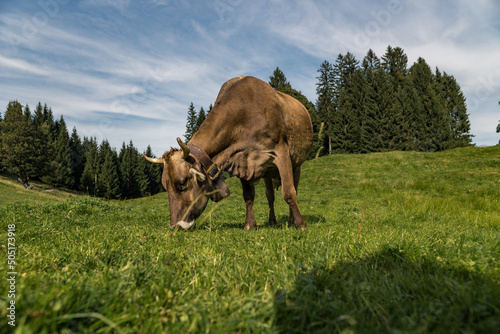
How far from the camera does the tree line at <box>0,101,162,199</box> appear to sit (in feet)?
195

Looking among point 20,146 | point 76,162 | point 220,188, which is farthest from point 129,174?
point 220,188

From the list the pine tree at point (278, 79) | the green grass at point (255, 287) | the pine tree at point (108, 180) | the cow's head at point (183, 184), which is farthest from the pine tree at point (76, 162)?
the green grass at point (255, 287)

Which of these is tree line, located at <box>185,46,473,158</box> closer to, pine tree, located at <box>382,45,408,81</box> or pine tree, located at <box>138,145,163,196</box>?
pine tree, located at <box>382,45,408,81</box>

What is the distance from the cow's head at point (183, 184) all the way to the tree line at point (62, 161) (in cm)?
5144

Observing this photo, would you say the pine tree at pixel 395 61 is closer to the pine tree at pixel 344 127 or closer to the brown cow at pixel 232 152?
the pine tree at pixel 344 127

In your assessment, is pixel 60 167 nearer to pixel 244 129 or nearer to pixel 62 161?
pixel 62 161

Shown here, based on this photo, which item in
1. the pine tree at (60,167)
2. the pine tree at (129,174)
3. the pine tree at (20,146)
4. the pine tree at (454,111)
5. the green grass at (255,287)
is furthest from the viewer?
the pine tree at (129,174)

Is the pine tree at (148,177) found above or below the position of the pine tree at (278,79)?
below

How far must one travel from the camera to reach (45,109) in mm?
86125

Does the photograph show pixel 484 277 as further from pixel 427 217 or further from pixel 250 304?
pixel 427 217

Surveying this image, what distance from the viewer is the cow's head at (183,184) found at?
15.9 feet

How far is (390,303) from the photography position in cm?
169

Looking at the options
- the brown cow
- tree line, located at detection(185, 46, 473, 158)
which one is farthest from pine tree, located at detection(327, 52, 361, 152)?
the brown cow

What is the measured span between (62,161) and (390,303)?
3197 inches
